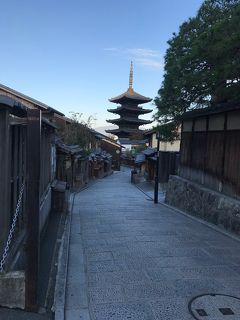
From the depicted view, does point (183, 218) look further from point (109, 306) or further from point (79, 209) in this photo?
point (109, 306)

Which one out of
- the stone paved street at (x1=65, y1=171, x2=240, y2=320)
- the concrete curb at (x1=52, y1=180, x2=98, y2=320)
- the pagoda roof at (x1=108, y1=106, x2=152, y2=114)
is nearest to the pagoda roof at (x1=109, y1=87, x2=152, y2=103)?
the pagoda roof at (x1=108, y1=106, x2=152, y2=114)

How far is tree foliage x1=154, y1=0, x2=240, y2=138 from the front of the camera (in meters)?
9.92

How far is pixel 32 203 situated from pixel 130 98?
217 ft

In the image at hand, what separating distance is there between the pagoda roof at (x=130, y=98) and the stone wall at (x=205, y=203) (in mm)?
52109

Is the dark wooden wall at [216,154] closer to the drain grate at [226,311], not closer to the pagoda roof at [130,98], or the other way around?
the drain grate at [226,311]

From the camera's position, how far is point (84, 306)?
584 centimetres

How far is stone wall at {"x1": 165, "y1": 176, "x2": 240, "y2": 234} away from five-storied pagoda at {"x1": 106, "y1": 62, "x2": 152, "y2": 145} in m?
51.9

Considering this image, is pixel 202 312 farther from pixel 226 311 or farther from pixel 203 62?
pixel 203 62

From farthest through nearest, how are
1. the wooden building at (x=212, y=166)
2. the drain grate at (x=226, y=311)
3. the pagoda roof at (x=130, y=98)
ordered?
the pagoda roof at (x=130, y=98) → the wooden building at (x=212, y=166) → the drain grate at (x=226, y=311)

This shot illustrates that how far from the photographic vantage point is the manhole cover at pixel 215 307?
5559mm

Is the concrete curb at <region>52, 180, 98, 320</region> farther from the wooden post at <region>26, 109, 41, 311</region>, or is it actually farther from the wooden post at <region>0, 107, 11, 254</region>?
the wooden post at <region>0, 107, 11, 254</region>

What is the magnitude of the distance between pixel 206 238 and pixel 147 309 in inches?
211

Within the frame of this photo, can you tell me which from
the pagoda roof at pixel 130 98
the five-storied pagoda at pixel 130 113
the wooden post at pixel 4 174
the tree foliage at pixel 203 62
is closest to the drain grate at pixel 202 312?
the wooden post at pixel 4 174

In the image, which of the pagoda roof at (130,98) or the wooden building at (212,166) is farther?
the pagoda roof at (130,98)
